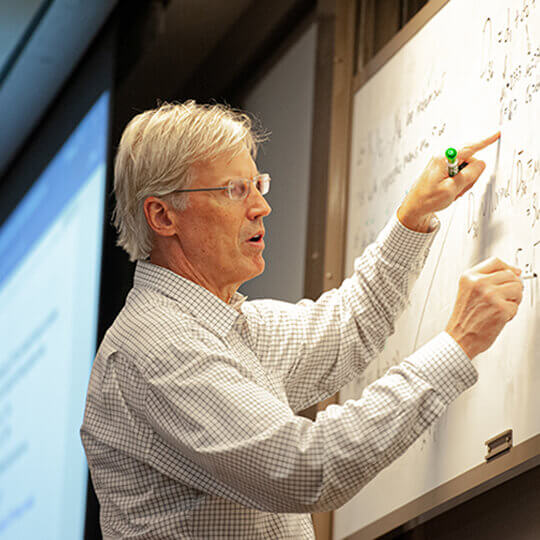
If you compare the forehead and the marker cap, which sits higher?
the marker cap

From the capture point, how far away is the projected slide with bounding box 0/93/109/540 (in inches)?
101

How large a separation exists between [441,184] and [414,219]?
76mm

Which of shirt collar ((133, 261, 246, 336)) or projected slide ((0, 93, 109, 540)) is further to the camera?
projected slide ((0, 93, 109, 540))

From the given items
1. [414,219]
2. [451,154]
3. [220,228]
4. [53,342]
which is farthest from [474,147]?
[53,342]

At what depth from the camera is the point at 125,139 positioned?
4.34ft

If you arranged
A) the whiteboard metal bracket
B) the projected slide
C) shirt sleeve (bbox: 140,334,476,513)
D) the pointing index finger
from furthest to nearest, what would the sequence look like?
the projected slide < the pointing index finger < the whiteboard metal bracket < shirt sleeve (bbox: 140,334,476,513)

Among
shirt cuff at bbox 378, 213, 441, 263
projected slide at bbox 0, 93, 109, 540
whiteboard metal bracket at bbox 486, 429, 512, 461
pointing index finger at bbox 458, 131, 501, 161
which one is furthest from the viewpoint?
projected slide at bbox 0, 93, 109, 540

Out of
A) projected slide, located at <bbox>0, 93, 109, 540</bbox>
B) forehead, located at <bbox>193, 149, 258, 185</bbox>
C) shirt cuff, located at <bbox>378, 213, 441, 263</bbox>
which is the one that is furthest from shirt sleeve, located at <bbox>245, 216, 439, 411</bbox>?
projected slide, located at <bbox>0, 93, 109, 540</bbox>

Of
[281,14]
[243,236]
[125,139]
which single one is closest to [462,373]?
[243,236]

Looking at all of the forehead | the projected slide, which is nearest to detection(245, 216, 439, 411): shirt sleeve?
the forehead

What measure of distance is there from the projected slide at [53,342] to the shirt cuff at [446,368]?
1625 mm

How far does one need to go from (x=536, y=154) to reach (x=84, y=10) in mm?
2033

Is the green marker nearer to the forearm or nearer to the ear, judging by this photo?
the forearm

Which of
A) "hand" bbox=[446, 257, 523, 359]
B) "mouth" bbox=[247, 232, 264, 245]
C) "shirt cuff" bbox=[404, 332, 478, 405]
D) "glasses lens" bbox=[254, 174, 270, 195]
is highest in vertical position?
"glasses lens" bbox=[254, 174, 270, 195]
